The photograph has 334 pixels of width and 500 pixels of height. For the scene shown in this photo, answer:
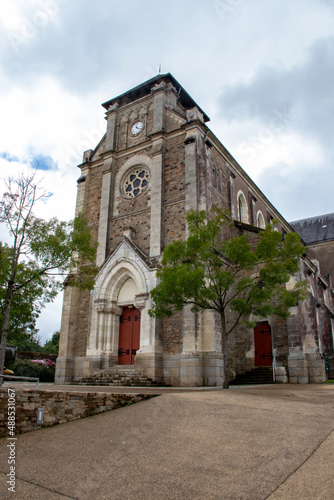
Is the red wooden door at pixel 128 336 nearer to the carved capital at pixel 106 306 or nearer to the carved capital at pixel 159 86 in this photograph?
the carved capital at pixel 106 306

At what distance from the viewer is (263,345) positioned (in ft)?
62.5

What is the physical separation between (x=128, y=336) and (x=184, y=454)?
539 inches

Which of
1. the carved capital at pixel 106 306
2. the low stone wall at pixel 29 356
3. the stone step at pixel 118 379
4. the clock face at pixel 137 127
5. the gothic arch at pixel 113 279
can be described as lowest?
the stone step at pixel 118 379

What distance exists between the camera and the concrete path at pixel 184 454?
455cm

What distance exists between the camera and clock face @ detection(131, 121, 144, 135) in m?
22.5

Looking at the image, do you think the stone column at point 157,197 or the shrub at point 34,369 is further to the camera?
the shrub at point 34,369

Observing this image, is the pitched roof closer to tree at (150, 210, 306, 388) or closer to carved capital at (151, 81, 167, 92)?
carved capital at (151, 81, 167, 92)

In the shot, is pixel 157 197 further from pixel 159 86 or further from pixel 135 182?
pixel 159 86

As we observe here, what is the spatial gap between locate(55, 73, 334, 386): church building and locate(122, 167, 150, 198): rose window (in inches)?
2.7

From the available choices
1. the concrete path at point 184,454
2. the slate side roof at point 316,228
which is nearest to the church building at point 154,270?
the concrete path at point 184,454

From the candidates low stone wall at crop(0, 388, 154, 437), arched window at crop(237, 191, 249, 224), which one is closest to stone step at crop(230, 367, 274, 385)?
arched window at crop(237, 191, 249, 224)

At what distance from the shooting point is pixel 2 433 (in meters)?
8.29

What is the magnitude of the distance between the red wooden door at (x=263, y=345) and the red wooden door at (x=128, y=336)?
5.84 meters

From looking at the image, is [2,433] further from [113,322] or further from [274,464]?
[113,322]
